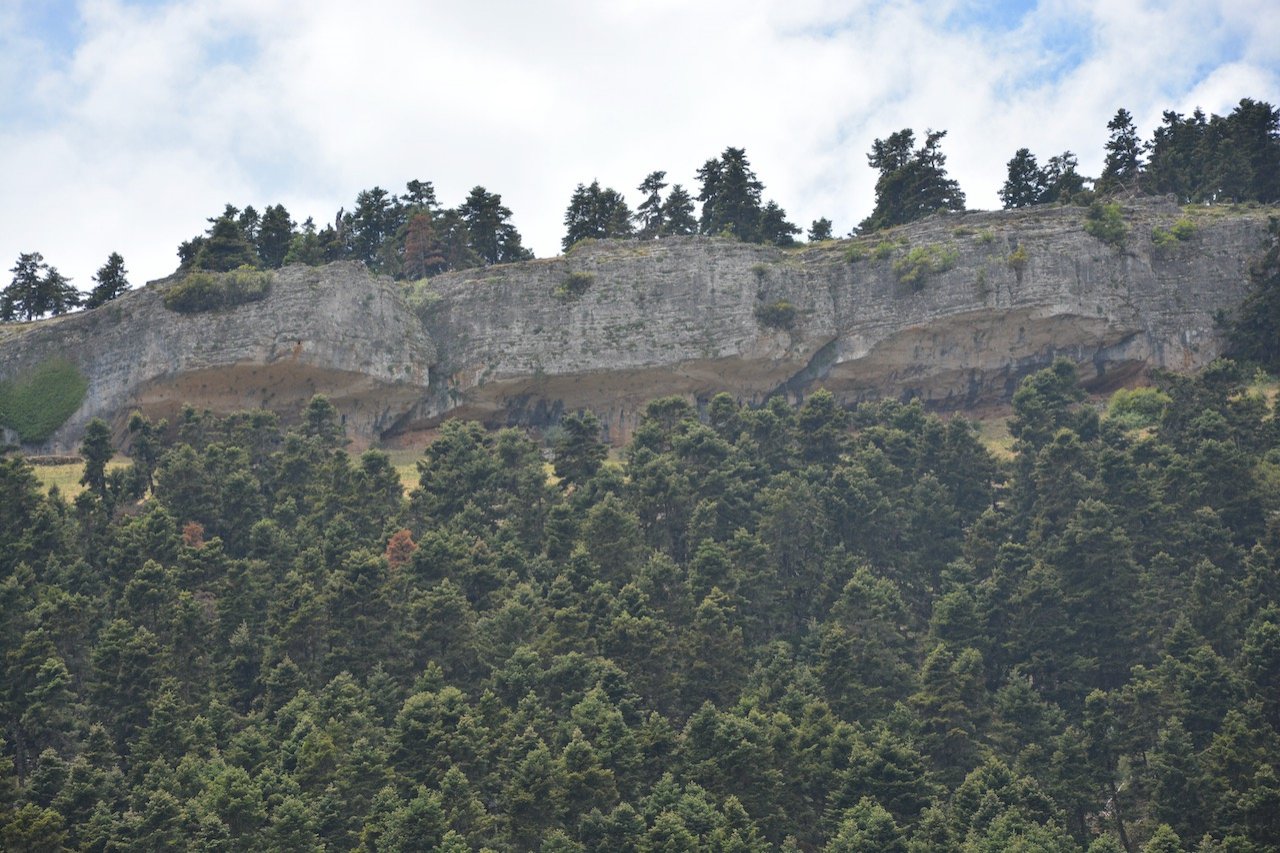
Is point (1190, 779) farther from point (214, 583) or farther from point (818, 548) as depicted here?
point (214, 583)

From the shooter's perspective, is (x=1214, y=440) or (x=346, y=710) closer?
(x=346, y=710)

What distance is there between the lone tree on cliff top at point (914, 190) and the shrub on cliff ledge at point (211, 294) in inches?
1338

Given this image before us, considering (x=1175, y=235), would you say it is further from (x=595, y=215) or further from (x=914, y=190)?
(x=595, y=215)

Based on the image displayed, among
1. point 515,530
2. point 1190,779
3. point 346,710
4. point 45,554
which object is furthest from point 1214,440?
point 45,554

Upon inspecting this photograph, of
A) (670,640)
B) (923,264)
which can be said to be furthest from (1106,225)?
(670,640)

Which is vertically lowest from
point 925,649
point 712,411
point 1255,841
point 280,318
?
point 1255,841

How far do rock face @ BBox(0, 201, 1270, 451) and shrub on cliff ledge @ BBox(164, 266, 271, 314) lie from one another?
0.69 m

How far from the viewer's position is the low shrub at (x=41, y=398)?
7725 centimetres

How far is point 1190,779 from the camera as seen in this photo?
130 ft

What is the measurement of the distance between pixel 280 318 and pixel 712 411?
77.8ft

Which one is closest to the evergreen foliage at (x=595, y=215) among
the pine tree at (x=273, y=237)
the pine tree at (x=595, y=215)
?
the pine tree at (x=595, y=215)

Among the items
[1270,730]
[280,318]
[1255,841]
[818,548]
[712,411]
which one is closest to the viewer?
[1255,841]

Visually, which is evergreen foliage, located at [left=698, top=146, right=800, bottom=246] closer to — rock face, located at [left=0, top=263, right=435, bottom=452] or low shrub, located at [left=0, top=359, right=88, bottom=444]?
rock face, located at [left=0, top=263, right=435, bottom=452]

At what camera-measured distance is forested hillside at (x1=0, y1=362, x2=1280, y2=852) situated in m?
39.1
